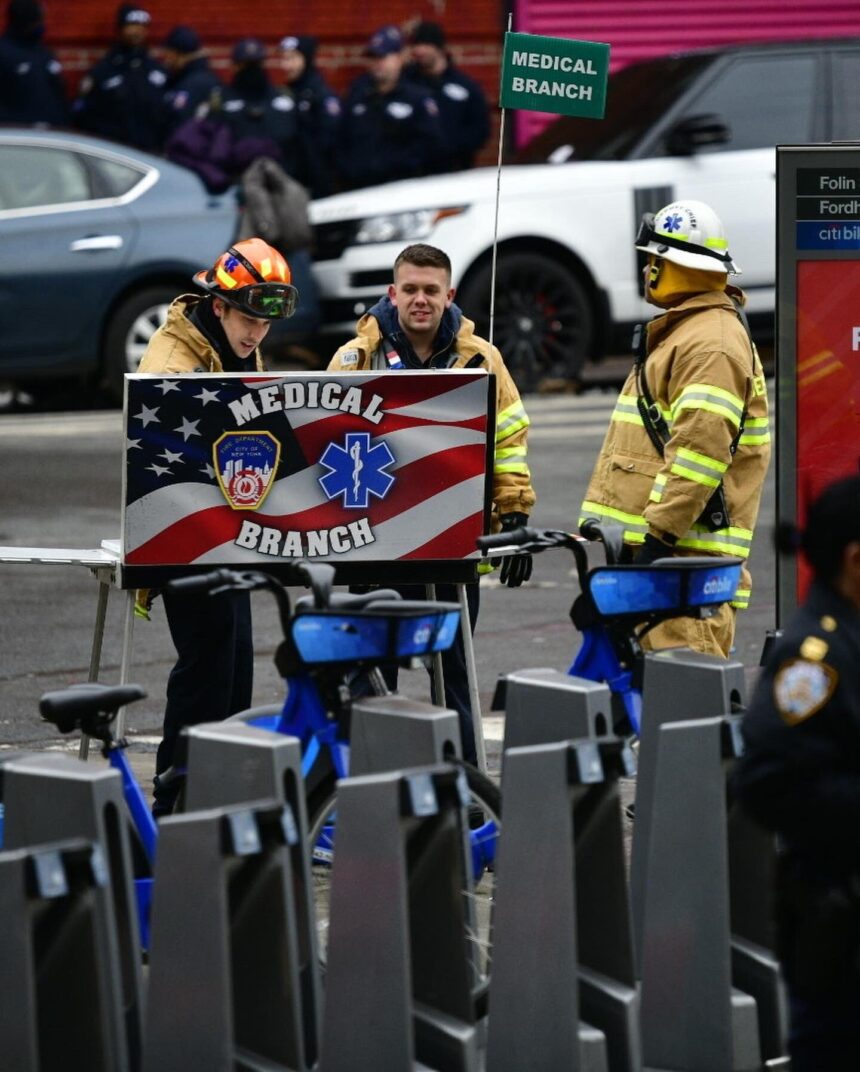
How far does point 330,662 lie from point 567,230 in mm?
10840

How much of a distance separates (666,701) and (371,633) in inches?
30.7

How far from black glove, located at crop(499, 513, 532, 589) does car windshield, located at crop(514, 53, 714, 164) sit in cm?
875

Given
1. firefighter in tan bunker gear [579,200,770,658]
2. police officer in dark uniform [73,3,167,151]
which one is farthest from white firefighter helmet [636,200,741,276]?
police officer in dark uniform [73,3,167,151]

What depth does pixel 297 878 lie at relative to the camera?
16.0ft

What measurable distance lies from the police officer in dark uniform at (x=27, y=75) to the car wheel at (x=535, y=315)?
4.42 metres

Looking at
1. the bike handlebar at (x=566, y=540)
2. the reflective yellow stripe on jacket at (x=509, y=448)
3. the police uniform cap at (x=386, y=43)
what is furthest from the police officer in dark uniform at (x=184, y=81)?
the bike handlebar at (x=566, y=540)

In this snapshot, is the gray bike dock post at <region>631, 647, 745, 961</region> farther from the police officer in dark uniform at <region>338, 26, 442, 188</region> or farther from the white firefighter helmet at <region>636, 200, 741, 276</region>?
the police officer in dark uniform at <region>338, 26, 442, 188</region>

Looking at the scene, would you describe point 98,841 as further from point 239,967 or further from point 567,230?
point 567,230

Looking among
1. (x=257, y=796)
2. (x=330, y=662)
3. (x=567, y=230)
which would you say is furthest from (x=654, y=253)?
(x=567, y=230)

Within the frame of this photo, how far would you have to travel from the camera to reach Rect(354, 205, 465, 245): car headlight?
15.7m

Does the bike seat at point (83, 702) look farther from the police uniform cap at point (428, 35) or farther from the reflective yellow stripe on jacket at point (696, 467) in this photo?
the police uniform cap at point (428, 35)

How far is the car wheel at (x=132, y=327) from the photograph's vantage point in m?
16.0

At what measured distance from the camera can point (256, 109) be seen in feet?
56.5

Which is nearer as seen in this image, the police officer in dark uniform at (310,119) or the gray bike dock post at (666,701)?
the gray bike dock post at (666,701)
